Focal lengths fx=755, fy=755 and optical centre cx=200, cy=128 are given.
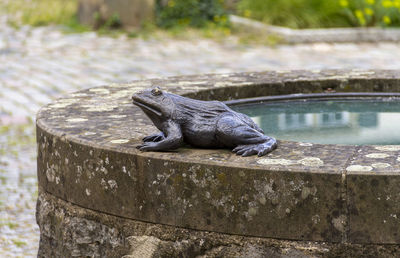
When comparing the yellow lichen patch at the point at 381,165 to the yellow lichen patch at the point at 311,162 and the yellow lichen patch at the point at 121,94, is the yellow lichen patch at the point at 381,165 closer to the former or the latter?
the yellow lichen patch at the point at 311,162

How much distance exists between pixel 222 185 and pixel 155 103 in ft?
1.58

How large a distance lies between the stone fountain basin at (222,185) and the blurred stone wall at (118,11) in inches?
342

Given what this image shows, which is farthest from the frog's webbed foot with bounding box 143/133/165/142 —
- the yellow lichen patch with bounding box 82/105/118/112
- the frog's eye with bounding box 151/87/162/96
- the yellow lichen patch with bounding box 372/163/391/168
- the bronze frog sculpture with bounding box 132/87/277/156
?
the yellow lichen patch with bounding box 372/163/391/168

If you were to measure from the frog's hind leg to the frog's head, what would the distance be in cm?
22

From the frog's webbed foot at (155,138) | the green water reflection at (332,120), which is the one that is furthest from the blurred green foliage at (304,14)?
the frog's webbed foot at (155,138)

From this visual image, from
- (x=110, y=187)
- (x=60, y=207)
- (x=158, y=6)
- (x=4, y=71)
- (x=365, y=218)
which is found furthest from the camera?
(x=158, y=6)

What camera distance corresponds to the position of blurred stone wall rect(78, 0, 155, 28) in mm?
12016

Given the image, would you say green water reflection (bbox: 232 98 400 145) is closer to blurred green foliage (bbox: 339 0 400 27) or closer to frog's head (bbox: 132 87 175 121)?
frog's head (bbox: 132 87 175 121)

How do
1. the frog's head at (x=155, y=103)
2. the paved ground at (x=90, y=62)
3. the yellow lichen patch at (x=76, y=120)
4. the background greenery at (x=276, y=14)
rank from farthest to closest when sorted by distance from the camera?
the background greenery at (x=276, y=14)
the paved ground at (x=90, y=62)
the yellow lichen patch at (x=76, y=120)
the frog's head at (x=155, y=103)

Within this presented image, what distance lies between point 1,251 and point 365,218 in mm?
2613

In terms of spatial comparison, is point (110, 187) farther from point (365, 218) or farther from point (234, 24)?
point (234, 24)

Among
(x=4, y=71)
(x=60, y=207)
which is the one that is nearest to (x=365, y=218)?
(x=60, y=207)

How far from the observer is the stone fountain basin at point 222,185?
106 inches

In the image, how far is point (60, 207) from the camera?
3.36 meters
